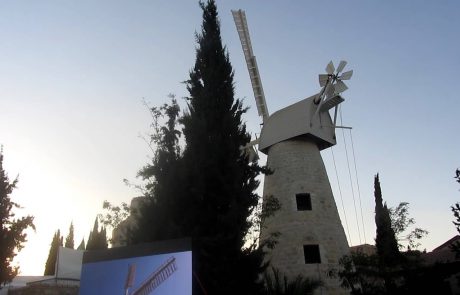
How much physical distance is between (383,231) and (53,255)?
37.3 metres

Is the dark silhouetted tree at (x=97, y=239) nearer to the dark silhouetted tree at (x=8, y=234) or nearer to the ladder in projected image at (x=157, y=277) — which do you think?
the dark silhouetted tree at (x=8, y=234)

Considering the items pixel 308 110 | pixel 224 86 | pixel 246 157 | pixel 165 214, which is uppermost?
pixel 308 110

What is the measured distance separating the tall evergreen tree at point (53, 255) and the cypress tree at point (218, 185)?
3611 centimetres

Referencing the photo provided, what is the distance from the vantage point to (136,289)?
7723 mm

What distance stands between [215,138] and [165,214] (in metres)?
2.65

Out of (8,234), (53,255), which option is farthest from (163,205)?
(53,255)

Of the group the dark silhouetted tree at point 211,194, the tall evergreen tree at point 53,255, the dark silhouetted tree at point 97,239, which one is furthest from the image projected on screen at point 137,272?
the tall evergreen tree at point 53,255

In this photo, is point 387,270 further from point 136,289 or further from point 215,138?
point 136,289

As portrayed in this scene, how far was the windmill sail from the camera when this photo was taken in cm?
2061

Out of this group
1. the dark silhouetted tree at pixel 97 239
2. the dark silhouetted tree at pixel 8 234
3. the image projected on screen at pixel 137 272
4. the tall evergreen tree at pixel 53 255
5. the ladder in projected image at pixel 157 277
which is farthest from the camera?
the tall evergreen tree at pixel 53 255

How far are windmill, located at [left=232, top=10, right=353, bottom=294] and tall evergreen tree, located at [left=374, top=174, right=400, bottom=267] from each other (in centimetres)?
263

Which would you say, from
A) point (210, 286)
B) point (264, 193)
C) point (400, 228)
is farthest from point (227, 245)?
point (400, 228)

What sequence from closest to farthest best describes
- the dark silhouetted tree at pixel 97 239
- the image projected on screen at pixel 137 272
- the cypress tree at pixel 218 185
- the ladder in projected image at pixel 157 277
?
the image projected on screen at pixel 137 272, the ladder in projected image at pixel 157 277, the cypress tree at pixel 218 185, the dark silhouetted tree at pixel 97 239

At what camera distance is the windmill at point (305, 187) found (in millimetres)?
15625
